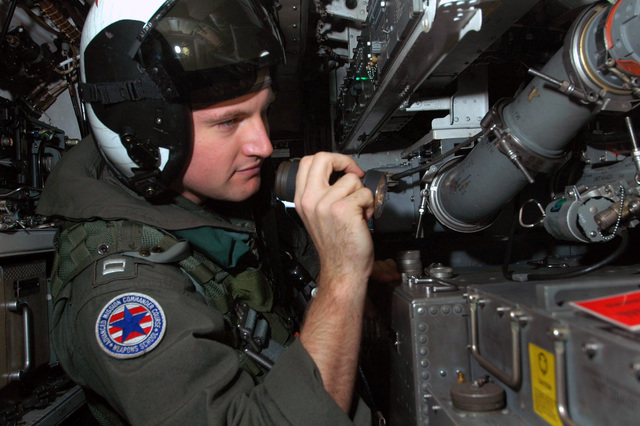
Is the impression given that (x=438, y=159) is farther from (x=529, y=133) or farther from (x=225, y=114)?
(x=225, y=114)

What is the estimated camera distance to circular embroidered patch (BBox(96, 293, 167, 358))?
102cm

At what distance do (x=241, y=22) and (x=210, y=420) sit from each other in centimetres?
126

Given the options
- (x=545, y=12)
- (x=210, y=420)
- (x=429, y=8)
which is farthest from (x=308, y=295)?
(x=545, y=12)

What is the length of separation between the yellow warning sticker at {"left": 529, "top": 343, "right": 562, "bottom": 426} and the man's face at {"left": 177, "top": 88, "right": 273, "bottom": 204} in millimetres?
1101

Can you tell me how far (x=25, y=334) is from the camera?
1686 mm

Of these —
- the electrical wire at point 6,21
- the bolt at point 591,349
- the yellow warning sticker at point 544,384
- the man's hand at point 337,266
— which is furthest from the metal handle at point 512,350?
the electrical wire at point 6,21

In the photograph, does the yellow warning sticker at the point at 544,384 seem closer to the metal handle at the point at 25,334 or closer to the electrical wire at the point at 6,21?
the metal handle at the point at 25,334

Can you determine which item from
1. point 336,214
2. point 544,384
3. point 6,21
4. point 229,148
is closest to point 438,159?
point 336,214

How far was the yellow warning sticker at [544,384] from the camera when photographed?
2.51ft

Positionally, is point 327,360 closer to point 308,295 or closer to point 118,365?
point 118,365

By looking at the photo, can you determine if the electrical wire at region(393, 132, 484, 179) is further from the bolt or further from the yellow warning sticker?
the bolt

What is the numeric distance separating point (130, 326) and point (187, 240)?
0.34 metres

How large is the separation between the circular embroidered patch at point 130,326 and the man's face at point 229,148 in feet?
1.77

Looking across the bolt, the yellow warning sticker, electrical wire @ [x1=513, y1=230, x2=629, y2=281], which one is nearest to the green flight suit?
the yellow warning sticker
